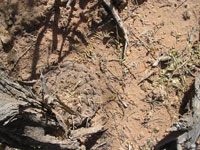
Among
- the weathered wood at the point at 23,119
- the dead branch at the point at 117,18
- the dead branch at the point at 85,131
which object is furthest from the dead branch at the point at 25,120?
the dead branch at the point at 117,18

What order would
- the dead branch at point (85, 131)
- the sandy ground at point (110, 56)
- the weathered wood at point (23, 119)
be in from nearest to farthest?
the weathered wood at point (23, 119)
the dead branch at point (85, 131)
the sandy ground at point (110, 56)

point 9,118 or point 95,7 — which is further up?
point 95,7

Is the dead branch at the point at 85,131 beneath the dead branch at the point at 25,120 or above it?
beneath

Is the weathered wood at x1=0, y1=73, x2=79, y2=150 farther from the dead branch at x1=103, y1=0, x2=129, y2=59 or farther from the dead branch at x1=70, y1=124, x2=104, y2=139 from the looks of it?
the dead branch at x1=103, y1=0, x2=129, y2=59

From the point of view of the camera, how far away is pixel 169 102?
224 centimetres

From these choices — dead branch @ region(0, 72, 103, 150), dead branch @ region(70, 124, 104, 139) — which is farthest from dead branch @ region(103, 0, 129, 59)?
dead branch @ region(0, 72, 103, 150)

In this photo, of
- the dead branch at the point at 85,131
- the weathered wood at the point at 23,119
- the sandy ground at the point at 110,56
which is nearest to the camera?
the weathered wood at the point at 23,119

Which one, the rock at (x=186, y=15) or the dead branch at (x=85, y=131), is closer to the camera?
the dead branch at (x=85, y=131)

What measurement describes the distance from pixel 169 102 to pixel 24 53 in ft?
6.01

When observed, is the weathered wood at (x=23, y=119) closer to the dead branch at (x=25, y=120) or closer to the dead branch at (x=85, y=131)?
the dead branch at (x=25, y=120)

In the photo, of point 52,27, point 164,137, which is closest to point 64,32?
point 52,27

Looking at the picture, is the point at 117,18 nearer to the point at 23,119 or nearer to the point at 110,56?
the point at 110,56

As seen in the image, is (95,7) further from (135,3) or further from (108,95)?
(108,95)

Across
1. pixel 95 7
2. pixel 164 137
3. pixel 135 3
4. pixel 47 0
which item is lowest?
pixel 164 137
